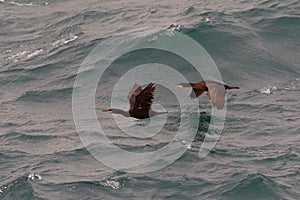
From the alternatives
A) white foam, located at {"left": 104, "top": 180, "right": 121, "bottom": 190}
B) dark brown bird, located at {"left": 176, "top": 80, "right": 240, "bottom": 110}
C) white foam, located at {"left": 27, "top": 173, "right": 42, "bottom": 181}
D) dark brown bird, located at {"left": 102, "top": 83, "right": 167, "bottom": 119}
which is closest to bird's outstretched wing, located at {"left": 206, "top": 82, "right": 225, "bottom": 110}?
dark brown bird, located at {"left": 176, "top": 80, "right": 240, "bottom": 110}

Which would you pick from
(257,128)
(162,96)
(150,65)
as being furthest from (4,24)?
(257,128)

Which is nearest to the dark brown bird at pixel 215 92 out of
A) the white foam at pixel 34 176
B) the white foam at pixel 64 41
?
the white foam at pixel 34 176

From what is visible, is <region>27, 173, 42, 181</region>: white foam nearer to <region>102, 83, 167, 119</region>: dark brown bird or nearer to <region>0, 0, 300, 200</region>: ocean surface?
<region>0, 0, 300, 200</region>: ocean surface

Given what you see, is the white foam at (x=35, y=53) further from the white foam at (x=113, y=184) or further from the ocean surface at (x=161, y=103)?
the white foam at (x=113, y=184)

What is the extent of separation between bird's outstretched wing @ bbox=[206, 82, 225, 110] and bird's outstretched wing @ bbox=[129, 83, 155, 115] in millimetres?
1619

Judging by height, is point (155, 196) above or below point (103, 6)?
below

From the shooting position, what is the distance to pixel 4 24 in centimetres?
3756

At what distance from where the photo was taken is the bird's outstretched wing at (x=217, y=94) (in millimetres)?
17975

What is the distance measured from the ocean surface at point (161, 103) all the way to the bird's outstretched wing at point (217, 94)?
96.1 inches

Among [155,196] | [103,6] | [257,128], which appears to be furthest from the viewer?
[103,6]

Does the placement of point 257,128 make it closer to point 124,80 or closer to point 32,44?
point 124,80

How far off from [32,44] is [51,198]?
615 inches

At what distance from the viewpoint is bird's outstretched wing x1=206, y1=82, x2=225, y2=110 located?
17975 mm

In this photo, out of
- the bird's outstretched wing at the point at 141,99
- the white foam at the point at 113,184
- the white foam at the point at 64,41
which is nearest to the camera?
the bird's outstretched wing at the point at 141,99
